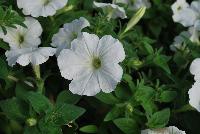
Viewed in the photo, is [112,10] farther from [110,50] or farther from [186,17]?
[186,17]

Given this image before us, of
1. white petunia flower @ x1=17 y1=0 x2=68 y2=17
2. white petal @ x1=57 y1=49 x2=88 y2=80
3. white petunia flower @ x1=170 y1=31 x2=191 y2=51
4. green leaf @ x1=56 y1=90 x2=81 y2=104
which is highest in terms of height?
white petunia flower @ x1=17 y1=0 x2=68 y2=17

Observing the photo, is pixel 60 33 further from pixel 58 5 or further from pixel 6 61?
pixel 6 61

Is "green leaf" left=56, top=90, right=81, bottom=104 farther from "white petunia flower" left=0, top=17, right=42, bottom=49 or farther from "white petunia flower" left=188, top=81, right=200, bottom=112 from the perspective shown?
"white petunia flower" left=188, top=81, right=200, bottom=112

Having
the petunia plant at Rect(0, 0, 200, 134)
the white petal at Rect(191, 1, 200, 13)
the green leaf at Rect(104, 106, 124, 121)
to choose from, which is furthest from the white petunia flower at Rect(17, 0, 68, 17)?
the white petal at Rect(191, 1, 200, 13)

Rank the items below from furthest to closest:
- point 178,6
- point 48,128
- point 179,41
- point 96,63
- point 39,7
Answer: point 178,6 → point 179,41 → point 39,7 → point 96,63 → point 48,128

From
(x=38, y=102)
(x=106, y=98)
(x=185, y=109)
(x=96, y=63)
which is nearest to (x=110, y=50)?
(x=96, y=63)
